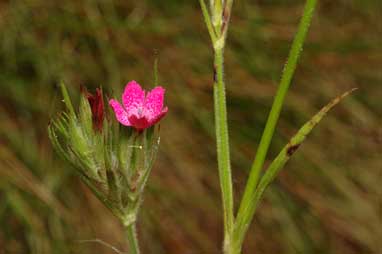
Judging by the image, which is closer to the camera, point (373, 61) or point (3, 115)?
point (3, 115)

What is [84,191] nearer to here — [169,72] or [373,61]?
[169,72]

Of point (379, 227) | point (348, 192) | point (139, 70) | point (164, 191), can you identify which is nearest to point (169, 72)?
point (139, 70)

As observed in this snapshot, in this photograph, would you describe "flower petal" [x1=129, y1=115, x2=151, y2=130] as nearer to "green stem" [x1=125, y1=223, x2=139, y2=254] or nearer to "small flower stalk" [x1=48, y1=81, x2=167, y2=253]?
"small flower stalk" [x1=48, y1=81, x2=167, y2=253]

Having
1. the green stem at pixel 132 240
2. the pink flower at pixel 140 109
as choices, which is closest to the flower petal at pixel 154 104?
the pink flower at pixel 140 109

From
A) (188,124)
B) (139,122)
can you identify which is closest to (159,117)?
(139,122)

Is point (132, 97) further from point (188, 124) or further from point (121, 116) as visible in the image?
point (188, 124)

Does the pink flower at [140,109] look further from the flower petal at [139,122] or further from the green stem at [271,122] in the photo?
the green stem at [271,122]

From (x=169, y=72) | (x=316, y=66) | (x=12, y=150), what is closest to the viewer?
(x=12, y=150)
